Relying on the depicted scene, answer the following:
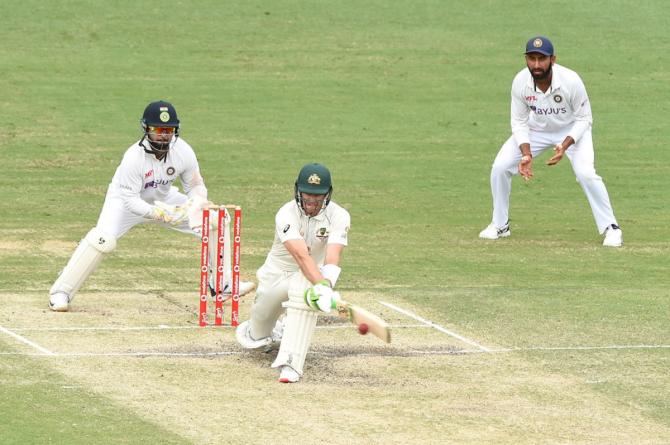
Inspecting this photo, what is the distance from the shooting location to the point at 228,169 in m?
19.2

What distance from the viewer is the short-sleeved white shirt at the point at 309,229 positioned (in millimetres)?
10297

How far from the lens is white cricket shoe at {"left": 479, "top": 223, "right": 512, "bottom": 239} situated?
1590cm

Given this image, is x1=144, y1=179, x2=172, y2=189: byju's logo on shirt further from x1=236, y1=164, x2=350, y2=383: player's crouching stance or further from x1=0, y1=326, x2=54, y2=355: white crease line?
x1=236, y1=164, x2=350, y2=383: player's crouching stance

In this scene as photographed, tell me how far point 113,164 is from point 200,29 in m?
7.22

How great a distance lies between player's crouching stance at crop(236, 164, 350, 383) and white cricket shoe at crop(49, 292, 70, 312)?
185 cm

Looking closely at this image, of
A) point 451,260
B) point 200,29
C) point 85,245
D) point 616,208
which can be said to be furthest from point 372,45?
point 85,245

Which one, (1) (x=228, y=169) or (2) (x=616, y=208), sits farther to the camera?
(1) (x=228, y=169)

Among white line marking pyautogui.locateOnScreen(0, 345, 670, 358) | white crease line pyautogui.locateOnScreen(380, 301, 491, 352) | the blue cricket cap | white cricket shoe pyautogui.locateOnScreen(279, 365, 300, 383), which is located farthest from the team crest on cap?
the blue cricket cap

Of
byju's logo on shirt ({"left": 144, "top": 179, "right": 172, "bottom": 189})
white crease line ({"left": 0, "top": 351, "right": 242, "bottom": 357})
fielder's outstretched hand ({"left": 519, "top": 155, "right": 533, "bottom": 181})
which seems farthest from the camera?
fielder's outstretched hand ({"left": 519, "top": 155, "right": 533, "bottom": 181})

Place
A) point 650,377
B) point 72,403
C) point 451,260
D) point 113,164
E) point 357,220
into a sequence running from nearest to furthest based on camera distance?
point 72,403
point 650,377
point 451,260
point 357,220
point 113,164

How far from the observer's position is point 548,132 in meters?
15.9

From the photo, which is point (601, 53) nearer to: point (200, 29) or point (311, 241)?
point (200, 29)

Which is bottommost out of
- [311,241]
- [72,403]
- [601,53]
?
[72,403]

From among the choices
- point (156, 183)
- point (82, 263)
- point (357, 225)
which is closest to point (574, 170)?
point (357, 225)
